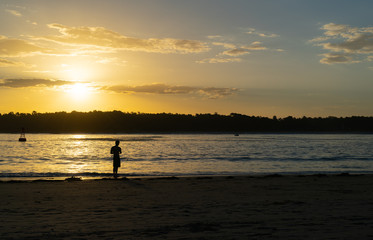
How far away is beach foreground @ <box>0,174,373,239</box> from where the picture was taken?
27.7ft

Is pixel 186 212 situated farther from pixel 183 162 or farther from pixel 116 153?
pixel 183 162

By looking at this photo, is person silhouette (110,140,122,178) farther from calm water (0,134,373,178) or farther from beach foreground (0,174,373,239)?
calm water (0,134,373,178)

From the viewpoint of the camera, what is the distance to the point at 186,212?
10961mm

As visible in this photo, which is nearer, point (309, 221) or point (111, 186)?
point (309, 221)

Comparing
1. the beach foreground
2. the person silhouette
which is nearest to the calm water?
the person silhouette

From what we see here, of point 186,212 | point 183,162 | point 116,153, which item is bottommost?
point 183,162

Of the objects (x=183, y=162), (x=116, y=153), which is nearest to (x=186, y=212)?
(x=116, y=153)

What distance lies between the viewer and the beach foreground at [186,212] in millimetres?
8430

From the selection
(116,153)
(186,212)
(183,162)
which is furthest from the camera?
(183,162)

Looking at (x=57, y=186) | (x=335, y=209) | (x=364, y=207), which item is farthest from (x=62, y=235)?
(x=57, y=186)

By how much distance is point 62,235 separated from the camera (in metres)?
8.28

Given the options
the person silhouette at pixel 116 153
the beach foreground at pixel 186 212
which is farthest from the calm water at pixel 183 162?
the beach foreground at pixel 186 212

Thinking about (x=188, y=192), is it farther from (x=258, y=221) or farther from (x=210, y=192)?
(x=258, y=221)

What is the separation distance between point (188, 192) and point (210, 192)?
0.84 meters
